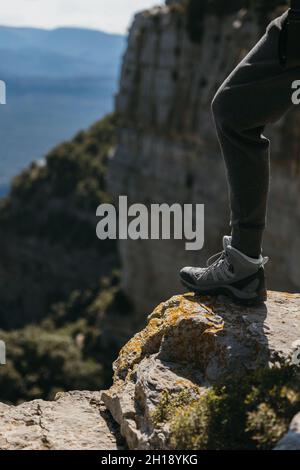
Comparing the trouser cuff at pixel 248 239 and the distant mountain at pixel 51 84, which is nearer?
the trouser cuff at pixel 248 239

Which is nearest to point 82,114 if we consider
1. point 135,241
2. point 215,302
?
point 135,241

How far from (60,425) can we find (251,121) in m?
1.84

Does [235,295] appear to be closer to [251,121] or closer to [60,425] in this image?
[251,121]

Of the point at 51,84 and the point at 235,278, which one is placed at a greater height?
the point at 51,84

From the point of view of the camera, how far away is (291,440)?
3.03m

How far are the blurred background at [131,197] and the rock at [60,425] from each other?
646 inches

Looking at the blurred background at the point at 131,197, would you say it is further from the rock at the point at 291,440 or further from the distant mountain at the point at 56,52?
the distant mountain at the point at 56,52

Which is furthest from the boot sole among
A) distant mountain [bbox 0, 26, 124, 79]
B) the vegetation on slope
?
distant mountain [bbox 0, 26, 124, 79]

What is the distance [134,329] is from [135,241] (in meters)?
3.60

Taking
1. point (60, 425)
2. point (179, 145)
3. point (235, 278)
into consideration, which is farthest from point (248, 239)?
point (179, 145)

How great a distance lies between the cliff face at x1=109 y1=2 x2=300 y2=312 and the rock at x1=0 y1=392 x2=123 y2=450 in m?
16.6

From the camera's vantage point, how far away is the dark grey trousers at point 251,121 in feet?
12.6

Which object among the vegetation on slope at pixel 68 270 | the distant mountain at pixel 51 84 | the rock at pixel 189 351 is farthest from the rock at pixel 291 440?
the distant mountain at pixel 51 84

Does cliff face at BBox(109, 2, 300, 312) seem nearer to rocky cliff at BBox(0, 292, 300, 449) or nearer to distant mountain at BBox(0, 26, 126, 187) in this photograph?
distant mountain at BBox(0, 26, 126, 187)
